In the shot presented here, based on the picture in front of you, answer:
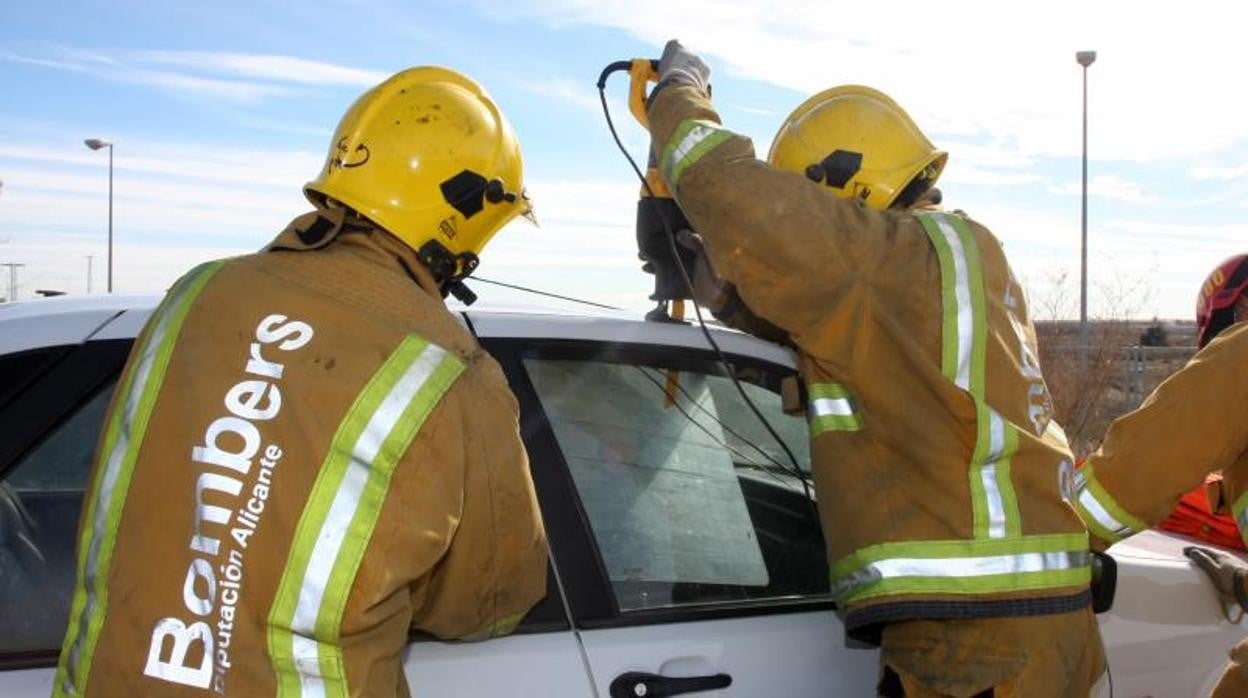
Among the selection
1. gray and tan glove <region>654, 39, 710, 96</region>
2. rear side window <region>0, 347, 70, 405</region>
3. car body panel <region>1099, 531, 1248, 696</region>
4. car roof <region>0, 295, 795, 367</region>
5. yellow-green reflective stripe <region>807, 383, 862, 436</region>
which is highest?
gray and tan glove <region>654, 39, 710, 96</region>

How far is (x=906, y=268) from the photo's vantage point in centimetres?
223

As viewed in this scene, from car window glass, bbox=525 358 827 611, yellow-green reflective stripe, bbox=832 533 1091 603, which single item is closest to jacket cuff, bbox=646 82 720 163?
car window glass, bbox=525 358 827 611

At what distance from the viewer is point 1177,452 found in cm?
269

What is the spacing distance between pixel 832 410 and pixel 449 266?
2.82 ft

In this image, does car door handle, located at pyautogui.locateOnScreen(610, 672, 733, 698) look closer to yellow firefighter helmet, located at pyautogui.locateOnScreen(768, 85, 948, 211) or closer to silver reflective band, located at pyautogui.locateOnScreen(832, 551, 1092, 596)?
silver reflective band, located at pyautogui.locateOnScreen(832, 551, 1092, 596)

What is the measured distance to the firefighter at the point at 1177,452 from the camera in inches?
105

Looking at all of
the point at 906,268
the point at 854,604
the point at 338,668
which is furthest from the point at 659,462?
the point at 338,668

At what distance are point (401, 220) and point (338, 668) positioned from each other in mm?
Result: 756

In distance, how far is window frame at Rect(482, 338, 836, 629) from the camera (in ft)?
7.19

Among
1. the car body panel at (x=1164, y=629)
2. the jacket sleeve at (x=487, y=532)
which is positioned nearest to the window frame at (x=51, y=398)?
the jacket sleeve at (x=487, y=532)

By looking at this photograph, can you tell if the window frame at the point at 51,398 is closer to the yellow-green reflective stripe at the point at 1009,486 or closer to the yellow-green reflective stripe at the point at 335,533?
the yellow-green reflective stripe at the point at 335,533

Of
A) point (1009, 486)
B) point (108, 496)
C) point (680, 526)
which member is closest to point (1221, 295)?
point (1009, 486)

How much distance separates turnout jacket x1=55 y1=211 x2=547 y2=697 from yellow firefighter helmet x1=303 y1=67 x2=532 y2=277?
190mm

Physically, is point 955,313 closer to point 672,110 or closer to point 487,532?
point 672,110
